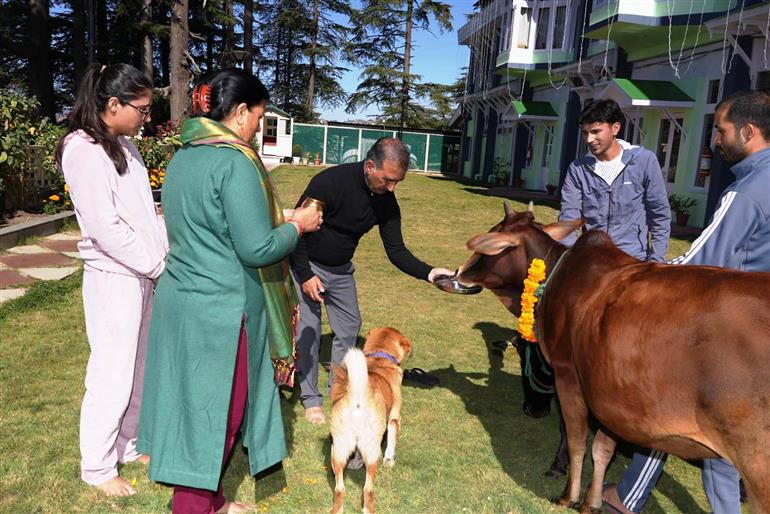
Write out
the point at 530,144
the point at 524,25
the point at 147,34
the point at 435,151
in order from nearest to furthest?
the point at 147,34, the point at 524,25, the point at 530,144, the point at 435,151

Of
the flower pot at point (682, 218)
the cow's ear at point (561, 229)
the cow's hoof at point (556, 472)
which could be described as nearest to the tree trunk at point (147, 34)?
the flower pot at point (682, 218)

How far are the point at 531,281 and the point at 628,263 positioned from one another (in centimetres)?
74

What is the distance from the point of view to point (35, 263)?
8.97 metres

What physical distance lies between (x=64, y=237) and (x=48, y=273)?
2850 mm

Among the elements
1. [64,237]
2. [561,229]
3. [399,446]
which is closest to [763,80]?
[561,229]

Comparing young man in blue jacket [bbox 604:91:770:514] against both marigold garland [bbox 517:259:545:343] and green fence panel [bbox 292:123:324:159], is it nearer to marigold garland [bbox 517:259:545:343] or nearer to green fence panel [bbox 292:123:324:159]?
marigold garland [bbox 517:259:545:343]

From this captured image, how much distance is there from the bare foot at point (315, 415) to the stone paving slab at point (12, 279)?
17.1 feet

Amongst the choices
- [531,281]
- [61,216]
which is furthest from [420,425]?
[61,216]

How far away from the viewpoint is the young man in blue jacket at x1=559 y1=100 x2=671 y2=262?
15.3 feet

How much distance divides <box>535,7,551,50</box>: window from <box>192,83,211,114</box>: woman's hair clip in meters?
28.0

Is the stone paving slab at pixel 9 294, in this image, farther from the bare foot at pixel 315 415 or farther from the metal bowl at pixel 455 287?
the metal bowl at pixel 455 287

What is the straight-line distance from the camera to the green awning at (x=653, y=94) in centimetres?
1694

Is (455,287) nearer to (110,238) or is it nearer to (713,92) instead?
(110,238)

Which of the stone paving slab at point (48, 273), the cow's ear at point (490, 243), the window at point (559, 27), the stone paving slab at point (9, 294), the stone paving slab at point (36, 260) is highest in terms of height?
the window at point (559, 27)
